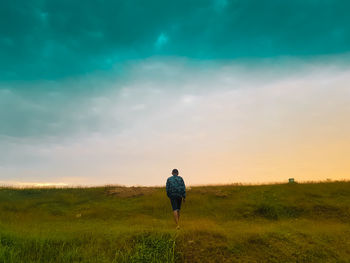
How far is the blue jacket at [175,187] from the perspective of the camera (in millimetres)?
18214

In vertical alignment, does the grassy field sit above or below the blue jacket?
below

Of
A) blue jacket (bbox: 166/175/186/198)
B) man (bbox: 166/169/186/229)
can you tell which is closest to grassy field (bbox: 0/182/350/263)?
man (bbox: 166/169/186/229)

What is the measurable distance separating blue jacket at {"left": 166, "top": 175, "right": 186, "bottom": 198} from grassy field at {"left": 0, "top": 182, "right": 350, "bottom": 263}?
2068 mm

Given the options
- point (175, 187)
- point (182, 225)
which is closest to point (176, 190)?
point (175, 187)

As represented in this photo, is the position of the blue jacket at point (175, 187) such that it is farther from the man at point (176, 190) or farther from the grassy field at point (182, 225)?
the grassy field at point (182, 225)

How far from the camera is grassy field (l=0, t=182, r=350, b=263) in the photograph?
551 inches

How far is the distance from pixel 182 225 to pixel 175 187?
2.67 meters

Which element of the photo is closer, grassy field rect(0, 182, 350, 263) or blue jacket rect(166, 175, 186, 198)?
grassy field rect(0, 182, 350, 263)

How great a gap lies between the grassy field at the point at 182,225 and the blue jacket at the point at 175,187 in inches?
81.4

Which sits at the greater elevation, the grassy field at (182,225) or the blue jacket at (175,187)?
the blue jacket at (175,187)

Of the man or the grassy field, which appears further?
the man

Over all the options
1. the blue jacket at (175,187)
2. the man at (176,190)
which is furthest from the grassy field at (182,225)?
the blue jacket at (175,187)

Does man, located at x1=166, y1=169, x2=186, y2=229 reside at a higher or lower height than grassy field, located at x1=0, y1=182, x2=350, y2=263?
higher

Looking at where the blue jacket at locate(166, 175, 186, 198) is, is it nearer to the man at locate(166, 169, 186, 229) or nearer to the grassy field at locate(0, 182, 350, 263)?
the man at locate(166, 169, 186, 229)
